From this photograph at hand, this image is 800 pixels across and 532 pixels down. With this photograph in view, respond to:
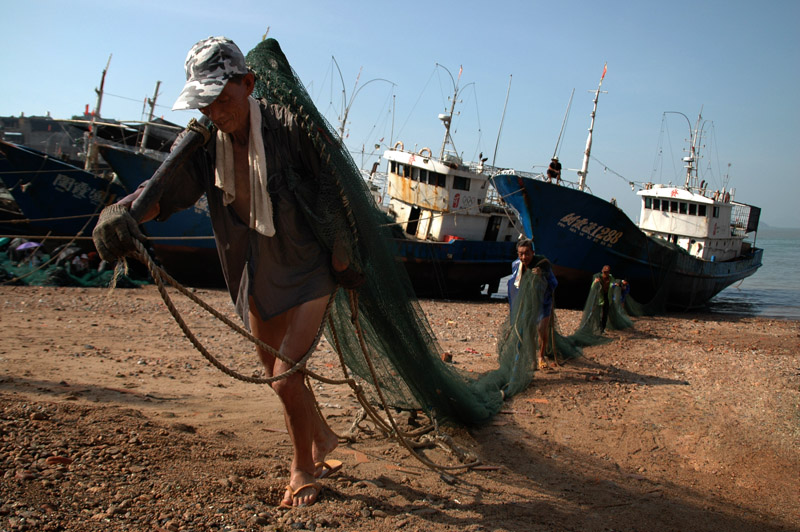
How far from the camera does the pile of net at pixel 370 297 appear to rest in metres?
3.00

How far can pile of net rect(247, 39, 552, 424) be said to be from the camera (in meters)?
3.00

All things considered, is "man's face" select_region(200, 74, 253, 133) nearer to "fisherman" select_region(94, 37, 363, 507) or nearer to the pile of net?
"fisherman" select_region(94, 37, 363, 507)

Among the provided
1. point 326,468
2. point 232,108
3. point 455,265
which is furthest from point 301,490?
point 455,265

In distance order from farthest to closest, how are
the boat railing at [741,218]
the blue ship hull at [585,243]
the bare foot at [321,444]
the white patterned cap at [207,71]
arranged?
the boat railing at [741,218]
the blue ship hull at [585,243]
the bare foot at [321,444]
the white patterned cap at [207,71]

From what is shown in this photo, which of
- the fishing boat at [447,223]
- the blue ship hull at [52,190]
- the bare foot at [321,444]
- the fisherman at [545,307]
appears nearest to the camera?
the bare foot at [321,444]

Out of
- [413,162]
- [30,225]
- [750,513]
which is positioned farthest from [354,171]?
[413,162]

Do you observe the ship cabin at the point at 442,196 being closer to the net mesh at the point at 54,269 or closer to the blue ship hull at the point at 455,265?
the blue ship hull at the point at 455,265

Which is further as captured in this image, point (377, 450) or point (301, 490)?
point (377, 450)

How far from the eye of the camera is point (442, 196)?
19984 millimetres

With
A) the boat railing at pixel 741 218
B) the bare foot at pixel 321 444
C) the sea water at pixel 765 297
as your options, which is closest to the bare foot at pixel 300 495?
the bare foot at pixel 321 444

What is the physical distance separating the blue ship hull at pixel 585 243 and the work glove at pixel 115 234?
14744mm

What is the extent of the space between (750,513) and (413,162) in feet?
57.3

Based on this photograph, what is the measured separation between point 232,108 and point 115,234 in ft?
2.42

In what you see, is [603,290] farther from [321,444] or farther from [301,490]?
[301,490]
